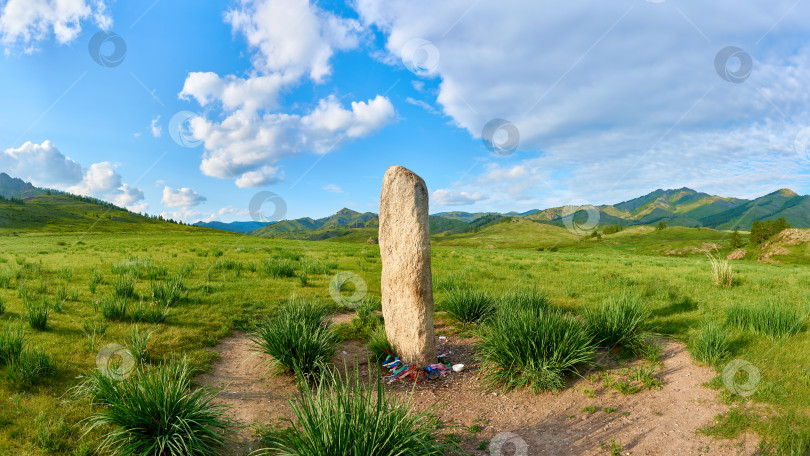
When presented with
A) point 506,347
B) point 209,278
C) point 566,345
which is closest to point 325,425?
point 506,347

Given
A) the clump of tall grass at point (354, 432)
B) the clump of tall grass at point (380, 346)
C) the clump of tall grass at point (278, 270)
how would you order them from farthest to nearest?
the clump of tall grass at point (278, 270) < the clump of tall grass at point (380, 346) < the clump of tall grass at point (354, 432)

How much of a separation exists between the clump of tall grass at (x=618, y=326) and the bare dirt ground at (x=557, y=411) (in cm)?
57

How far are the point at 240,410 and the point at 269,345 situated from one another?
4.09 ft

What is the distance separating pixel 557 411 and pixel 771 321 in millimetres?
5027

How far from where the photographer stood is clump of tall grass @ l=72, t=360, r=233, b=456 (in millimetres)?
3766

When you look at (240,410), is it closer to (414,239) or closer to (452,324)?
(414,239)

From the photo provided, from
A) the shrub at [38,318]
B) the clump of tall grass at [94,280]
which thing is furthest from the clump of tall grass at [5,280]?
the shrub at [38,318]

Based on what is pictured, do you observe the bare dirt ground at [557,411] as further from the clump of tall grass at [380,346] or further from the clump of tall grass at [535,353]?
the clump of tall grass at [380,346]

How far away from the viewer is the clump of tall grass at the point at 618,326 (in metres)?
6.57

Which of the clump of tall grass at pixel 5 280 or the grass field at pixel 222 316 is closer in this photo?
the grass field at pixel 222 316

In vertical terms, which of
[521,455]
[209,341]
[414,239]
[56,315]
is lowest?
[521,455]

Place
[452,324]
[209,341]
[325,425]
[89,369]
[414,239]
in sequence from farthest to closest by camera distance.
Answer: [452,324], [209,341], [414,239], [89,369], [325,425]

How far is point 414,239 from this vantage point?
6.42 m

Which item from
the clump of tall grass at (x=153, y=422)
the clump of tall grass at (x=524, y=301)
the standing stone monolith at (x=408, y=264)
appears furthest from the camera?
the clump of tall grass at (x=524, y=301)
